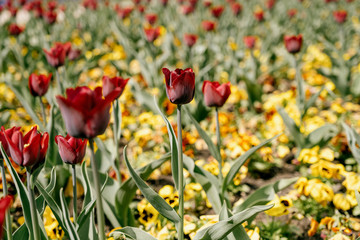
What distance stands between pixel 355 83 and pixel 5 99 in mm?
3300

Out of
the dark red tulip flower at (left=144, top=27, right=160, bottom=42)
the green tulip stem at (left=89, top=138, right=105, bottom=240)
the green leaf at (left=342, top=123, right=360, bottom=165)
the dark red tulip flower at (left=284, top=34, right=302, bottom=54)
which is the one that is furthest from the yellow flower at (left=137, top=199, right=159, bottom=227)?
the dark red tulip flower at (left=144, top=27, right=160, bottom=42)

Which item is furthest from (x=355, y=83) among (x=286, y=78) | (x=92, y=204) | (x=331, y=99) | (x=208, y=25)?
(x=92, y=204)

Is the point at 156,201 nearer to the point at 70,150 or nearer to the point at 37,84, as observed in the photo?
the point at 70,150

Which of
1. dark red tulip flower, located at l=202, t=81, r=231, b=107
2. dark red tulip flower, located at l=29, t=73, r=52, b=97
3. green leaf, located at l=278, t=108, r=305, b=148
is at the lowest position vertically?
green leaf, located at l=278, t=108, r=305, b=148

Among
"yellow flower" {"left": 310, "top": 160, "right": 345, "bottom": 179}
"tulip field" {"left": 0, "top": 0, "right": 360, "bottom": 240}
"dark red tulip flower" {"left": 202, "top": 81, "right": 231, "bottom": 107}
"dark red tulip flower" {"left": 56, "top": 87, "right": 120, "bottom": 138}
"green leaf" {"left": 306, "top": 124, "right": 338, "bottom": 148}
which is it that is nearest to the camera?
"dark red tulip flower" {"left": 56, "top": 87, "right": 120, "bottom": 138}

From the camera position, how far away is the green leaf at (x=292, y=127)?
2039 millimetres

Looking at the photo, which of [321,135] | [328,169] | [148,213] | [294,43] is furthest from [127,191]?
[294,43]

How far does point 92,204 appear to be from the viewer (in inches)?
42.3

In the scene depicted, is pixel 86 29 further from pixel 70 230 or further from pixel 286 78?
pixel 70 230

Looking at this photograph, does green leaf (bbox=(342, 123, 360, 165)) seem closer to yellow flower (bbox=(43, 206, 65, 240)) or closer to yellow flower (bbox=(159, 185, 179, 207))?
yellow flower (bbox=(159, 185, 179, 207))

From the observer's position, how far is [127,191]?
144 cm

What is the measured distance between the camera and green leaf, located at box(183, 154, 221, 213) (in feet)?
4.77

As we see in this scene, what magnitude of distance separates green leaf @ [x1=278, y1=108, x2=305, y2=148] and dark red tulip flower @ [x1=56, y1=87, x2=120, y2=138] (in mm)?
1442

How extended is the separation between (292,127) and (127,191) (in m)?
1.12
